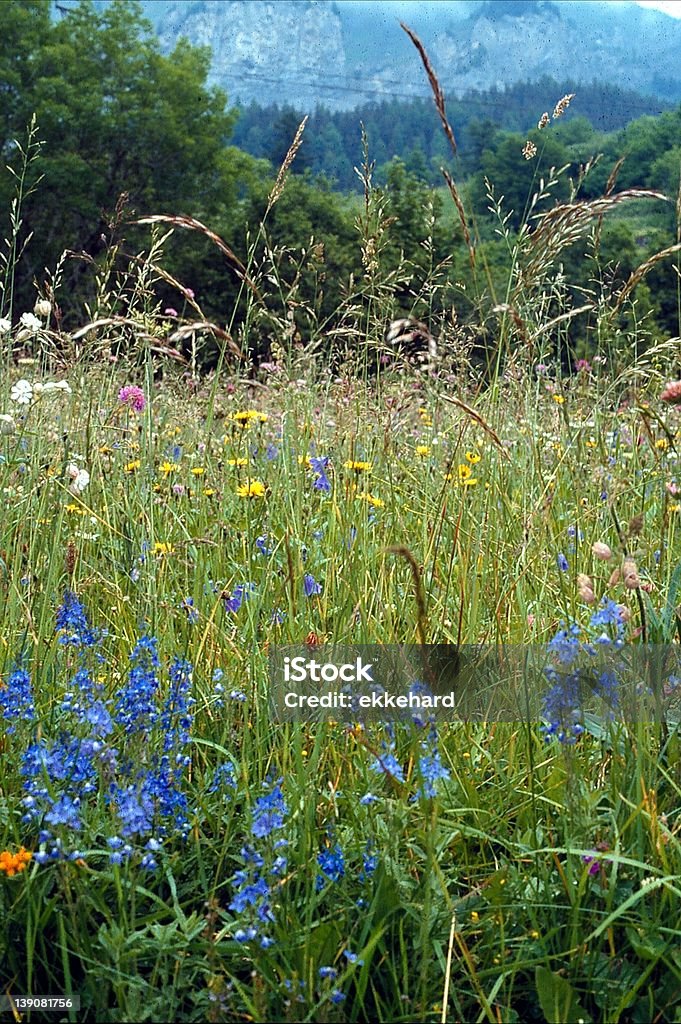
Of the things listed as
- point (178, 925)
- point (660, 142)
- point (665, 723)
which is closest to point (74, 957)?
point (178, 925)

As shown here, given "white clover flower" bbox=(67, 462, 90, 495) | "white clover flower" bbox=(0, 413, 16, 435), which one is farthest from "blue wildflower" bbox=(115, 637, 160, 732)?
"white clover flower" bbox=(0, 413, 16, 435)

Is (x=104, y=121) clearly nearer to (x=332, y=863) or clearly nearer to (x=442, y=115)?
(x=442, y=115)

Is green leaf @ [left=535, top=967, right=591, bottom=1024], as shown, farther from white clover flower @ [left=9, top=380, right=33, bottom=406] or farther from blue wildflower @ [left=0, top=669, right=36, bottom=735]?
white clover flower @ [left=9, top=380, right=33, bottom=406]

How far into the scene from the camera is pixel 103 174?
1221 inches

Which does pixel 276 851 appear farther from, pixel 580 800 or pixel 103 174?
pixel 103 174

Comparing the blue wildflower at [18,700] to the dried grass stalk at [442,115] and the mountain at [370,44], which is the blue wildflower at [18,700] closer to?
the dried grass stalk at [442,115]

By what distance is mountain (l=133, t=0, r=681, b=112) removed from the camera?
78.9 meters

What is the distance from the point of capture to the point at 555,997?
1.02 meters

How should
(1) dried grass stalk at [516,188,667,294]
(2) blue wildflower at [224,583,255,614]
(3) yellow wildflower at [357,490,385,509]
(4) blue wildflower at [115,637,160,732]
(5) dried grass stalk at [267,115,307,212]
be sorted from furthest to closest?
(3) yellow wildflower at [357,490,385,509] < (5) dried grass stalk at [267,115,307,212] < (2) blue wildflower at [224,583,255,614] < (1) dried grass stalk at [516,188,667,294] < (4) blue wildflower at [115,637,160,732]

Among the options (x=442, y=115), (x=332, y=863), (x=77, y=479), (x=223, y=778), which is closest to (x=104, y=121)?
(x=77, y=479)

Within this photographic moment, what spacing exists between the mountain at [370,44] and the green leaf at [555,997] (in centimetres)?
7224

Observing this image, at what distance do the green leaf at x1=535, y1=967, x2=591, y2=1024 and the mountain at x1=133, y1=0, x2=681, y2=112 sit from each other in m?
72.2

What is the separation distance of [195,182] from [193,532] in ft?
108

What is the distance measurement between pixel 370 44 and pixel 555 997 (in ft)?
376
